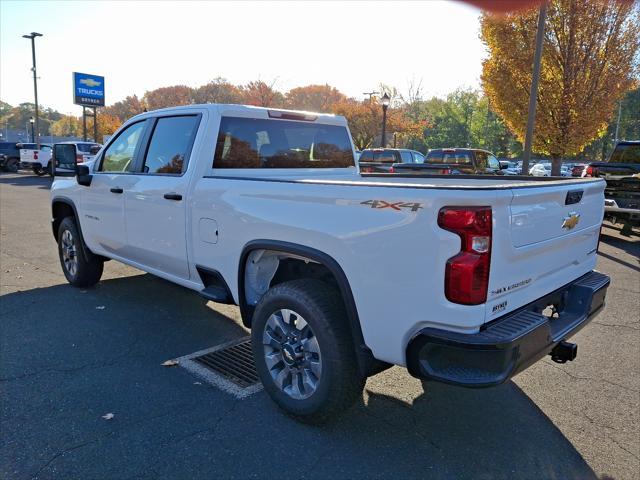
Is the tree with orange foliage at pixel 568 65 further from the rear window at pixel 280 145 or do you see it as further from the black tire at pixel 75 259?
the black tire at pixel 75 259

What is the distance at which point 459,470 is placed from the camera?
271 cm

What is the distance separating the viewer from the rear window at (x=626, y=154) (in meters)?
11.5

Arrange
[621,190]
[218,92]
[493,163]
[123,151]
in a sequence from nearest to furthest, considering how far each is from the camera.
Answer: [123,151], [621,190], [493,163], [218,92]

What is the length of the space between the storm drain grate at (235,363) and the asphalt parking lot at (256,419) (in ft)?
0.67

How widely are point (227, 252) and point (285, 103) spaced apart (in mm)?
69812

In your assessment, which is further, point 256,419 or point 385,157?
point 385,157

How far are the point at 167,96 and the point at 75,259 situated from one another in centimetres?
7490

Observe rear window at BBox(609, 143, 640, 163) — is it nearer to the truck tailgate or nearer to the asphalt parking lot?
the asphalt parking lot

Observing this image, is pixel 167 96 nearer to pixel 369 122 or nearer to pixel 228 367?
pixel 369 122

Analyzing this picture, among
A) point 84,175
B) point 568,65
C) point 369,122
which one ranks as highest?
point 369,122

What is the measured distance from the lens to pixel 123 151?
5.00 metres

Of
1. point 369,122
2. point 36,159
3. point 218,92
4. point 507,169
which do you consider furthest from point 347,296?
point 218,92

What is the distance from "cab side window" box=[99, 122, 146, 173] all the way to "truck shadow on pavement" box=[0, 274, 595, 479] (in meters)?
1.74

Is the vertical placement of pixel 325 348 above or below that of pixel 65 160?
below
